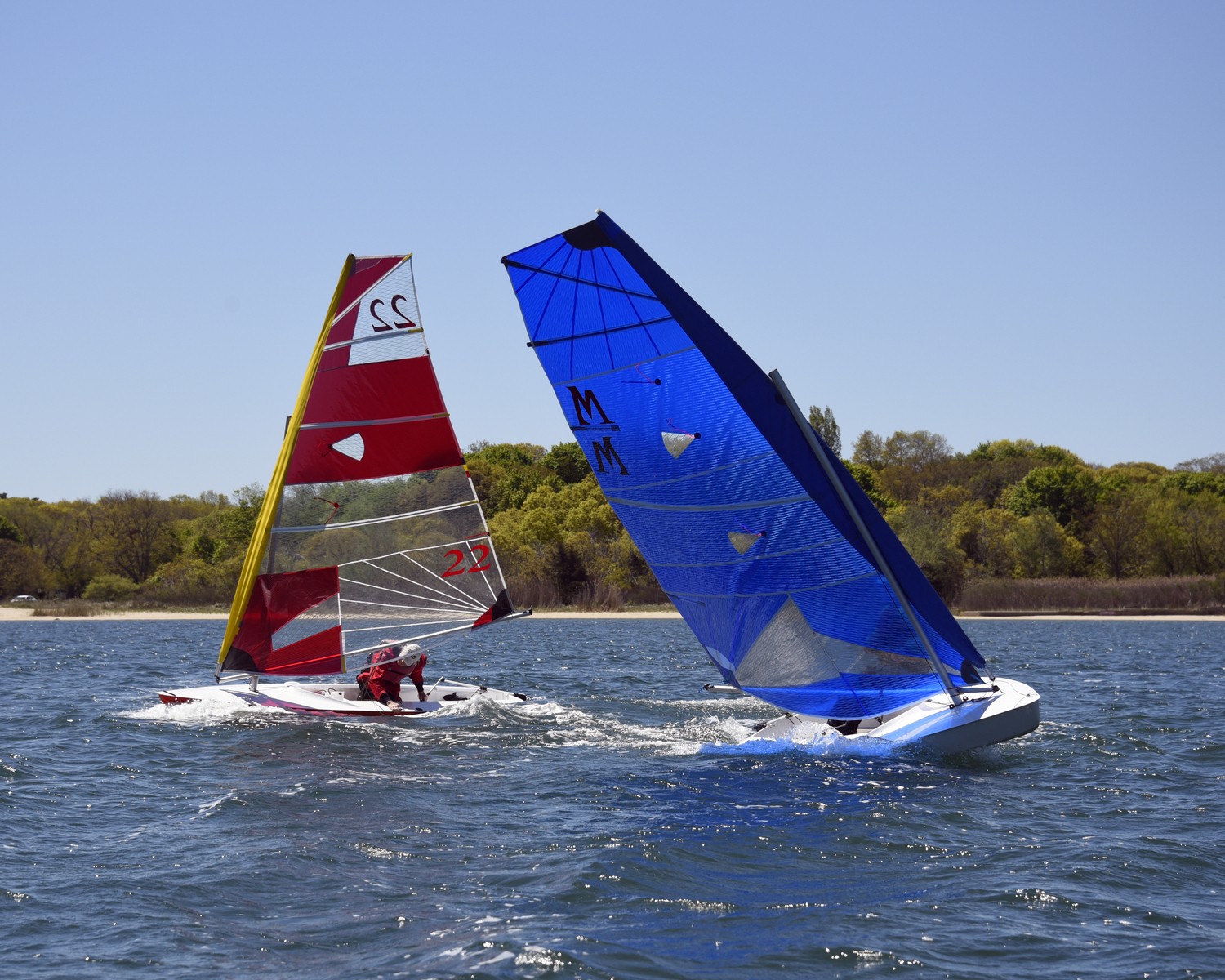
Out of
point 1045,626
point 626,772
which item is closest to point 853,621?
point 626,772

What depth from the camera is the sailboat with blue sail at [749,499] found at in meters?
10.5

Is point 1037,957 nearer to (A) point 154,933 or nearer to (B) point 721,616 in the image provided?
(A) point 154,933

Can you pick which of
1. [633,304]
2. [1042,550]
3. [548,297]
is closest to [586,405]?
[548,297]

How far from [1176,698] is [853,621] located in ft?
28.7

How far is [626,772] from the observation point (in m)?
10.9

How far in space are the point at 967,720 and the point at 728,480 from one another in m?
3.29

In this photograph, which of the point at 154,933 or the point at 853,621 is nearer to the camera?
the point at 154,933

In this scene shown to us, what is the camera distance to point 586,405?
450 inches

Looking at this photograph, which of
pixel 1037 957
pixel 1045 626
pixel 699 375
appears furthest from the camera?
pixel 1045 626

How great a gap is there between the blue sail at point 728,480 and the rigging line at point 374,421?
13.6 ft

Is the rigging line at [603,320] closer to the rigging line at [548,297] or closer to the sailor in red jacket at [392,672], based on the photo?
the rigging line at [548,297]

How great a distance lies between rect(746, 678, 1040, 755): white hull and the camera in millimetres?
10297

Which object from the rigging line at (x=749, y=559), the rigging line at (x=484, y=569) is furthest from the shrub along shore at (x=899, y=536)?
the rigging line at (x=749, y=559)

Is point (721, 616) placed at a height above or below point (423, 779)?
above
